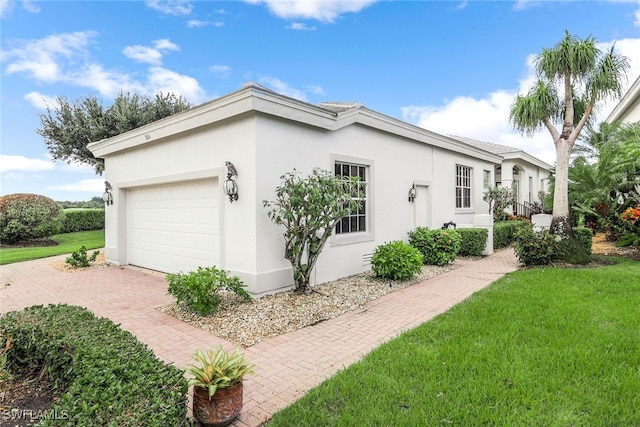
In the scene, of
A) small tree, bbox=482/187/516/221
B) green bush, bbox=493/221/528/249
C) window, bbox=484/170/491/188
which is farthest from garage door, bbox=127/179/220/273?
window, bbox=484/170/491/188

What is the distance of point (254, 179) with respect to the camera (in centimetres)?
612

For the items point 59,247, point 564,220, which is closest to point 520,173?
point 564,220

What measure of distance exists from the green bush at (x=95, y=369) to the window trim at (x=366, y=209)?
5079 millimetres

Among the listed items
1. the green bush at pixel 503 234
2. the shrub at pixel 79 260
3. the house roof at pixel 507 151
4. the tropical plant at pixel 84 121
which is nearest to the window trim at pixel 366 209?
the green bush at pixel 503 234

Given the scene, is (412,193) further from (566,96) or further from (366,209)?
(566,96)

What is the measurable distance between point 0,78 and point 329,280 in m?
7.66

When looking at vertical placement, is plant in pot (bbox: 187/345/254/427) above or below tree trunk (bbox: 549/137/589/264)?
below

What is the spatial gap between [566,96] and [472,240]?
456cm

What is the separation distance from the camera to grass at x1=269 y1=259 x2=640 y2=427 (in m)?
2.77

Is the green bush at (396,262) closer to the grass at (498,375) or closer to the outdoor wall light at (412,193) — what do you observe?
the grass at (498,375)

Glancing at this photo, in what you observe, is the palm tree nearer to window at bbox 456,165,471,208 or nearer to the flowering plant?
the flowering plant

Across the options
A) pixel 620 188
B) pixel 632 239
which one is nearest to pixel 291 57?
pixel 632 239

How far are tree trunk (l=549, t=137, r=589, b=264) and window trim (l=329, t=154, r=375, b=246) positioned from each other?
15.4 ft

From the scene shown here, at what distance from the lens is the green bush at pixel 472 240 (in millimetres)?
10797
